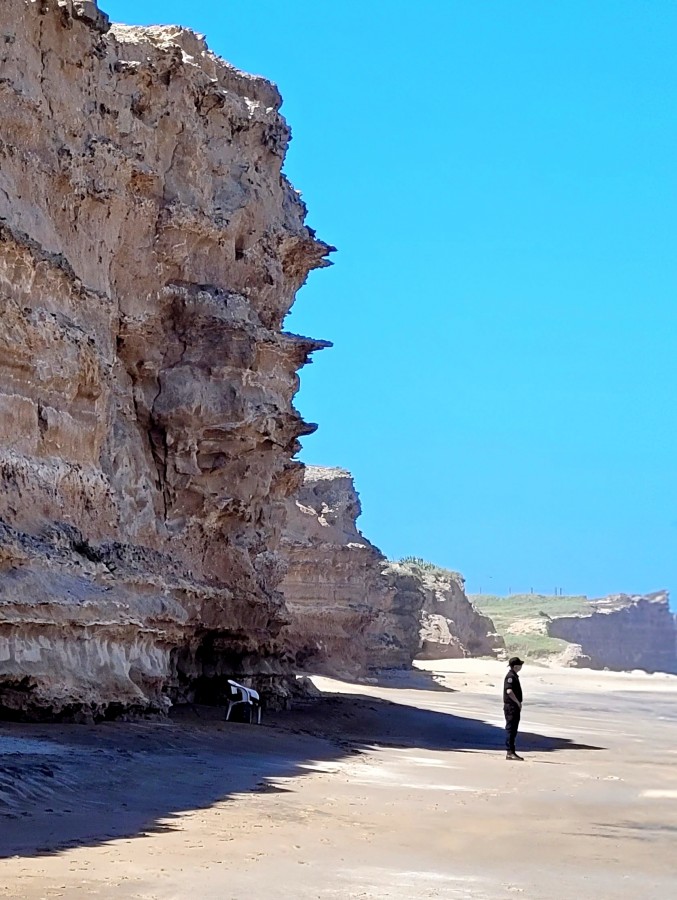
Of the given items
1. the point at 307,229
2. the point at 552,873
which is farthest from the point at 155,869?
the point at 307,229

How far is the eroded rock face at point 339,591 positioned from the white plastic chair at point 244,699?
10.2m

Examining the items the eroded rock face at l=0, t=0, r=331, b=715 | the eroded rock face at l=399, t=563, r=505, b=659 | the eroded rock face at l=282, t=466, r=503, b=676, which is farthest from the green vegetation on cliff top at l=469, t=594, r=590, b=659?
the eroded rock face at l=0, t=0, r=331, b=715

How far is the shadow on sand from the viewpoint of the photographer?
21.7 feet

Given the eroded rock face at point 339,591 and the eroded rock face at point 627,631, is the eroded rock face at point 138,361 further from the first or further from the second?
the eroded rock face at point 627,631

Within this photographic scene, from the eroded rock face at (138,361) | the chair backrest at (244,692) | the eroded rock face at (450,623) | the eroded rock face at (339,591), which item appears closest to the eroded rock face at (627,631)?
the eroded rock face at (450,623)

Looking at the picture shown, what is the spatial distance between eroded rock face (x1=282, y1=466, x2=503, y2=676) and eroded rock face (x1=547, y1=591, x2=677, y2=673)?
30610 mm

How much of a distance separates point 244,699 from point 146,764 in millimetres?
5950

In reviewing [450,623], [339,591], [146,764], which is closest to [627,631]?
[450,623]

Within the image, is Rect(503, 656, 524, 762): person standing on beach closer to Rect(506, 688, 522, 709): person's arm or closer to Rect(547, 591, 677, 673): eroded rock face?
Rect(506, 688, 522, 709): person's arm

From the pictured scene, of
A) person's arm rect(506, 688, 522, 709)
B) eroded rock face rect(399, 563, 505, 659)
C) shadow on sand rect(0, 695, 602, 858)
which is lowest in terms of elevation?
shadow on sand rect(0, 695, 602, 858)

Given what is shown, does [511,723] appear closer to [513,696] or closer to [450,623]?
[513,696]

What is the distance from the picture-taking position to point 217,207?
18.2 metres

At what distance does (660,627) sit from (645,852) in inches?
2978

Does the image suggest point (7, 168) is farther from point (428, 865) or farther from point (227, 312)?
point (428, 865)
